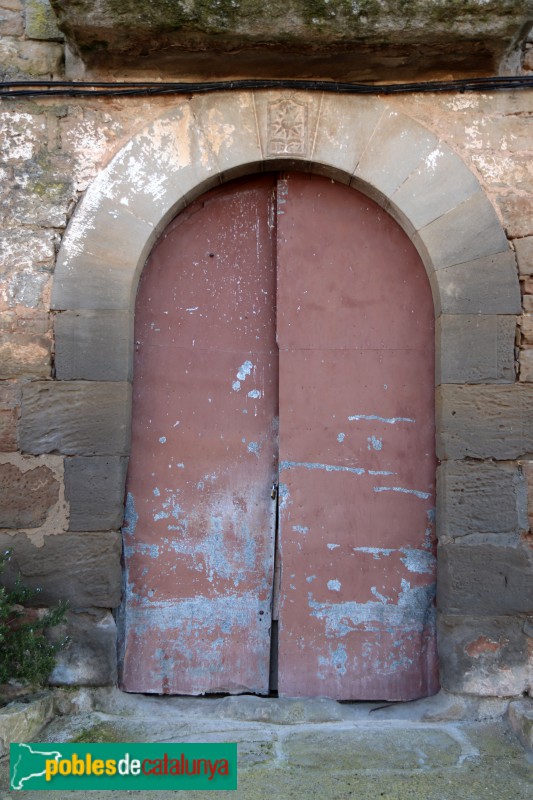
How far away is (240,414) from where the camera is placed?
369cm

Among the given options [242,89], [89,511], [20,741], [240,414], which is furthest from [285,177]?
[20,741]

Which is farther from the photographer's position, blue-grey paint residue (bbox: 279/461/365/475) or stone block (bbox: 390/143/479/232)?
blue-grey paint residue (bbox: 279/461/365/475)

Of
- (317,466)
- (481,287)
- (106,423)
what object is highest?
(481,287)

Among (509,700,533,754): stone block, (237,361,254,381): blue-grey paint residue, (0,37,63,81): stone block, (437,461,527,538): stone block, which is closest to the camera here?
(509,700,533,754): stone block

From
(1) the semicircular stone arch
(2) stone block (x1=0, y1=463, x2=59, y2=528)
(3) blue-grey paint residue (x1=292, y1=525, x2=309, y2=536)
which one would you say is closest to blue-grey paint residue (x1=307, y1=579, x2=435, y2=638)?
(3) blue-grey paint residue (x1=292, y1=525, x2=309, y2=536)

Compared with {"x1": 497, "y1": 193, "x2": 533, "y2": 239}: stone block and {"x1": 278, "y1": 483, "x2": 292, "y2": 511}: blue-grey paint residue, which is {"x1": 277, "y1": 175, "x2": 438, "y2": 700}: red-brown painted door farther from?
{"x1": 497, "y1": 193, "x2": 533, "y2": 239}: stone block

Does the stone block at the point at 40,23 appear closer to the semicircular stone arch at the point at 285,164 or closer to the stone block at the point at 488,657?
the semicircular stone arch at the point at 285,164

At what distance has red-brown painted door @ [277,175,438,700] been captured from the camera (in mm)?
3561

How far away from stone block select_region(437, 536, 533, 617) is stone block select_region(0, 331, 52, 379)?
7.13ft

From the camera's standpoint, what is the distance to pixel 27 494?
Answer: 3430 millimetres

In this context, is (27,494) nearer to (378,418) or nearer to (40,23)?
(378,418)

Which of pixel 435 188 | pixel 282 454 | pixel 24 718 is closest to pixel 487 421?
pixel 282 454

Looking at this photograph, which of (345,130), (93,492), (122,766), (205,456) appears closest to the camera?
(122,766)

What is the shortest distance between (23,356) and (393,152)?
2.08 m
